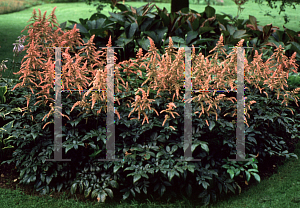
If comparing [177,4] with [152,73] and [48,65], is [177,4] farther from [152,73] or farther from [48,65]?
[48,65]

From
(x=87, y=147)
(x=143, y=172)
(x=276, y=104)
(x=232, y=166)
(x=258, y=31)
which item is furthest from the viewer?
(x=258, y=31)

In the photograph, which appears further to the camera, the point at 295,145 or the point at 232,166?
the point at 295,145

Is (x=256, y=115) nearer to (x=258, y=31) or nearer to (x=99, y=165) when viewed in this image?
(x=99, y=165)

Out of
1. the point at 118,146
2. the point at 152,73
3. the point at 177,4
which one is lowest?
the point at 118,146

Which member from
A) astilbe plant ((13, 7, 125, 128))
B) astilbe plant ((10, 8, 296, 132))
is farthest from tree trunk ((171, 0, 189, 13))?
astilbe plant ((10, 8, 296, 132))

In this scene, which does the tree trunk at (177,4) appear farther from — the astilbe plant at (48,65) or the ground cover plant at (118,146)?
the ground cover plant at (118,146)

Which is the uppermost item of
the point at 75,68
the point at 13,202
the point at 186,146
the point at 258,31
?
the point at 258,31

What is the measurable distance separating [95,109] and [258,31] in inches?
166

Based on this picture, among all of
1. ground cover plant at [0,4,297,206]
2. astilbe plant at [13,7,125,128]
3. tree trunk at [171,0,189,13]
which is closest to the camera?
ground cover plant at [0,4,297,206]

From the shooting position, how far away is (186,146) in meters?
2.65

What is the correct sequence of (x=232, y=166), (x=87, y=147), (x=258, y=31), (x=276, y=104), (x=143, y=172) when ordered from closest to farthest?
(x=143, y=172), (x=232, y=166), (x=87, y=147), (x=276, y=104), (x=258, y=31)

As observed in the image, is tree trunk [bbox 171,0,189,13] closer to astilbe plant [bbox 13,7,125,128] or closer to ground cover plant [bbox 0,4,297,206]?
astilbe plant [bbox 13,7,125,128]

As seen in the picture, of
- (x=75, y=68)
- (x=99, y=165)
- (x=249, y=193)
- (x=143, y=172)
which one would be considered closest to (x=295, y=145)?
(x=249, y=193)

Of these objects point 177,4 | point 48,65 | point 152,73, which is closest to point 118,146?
point 152,73
